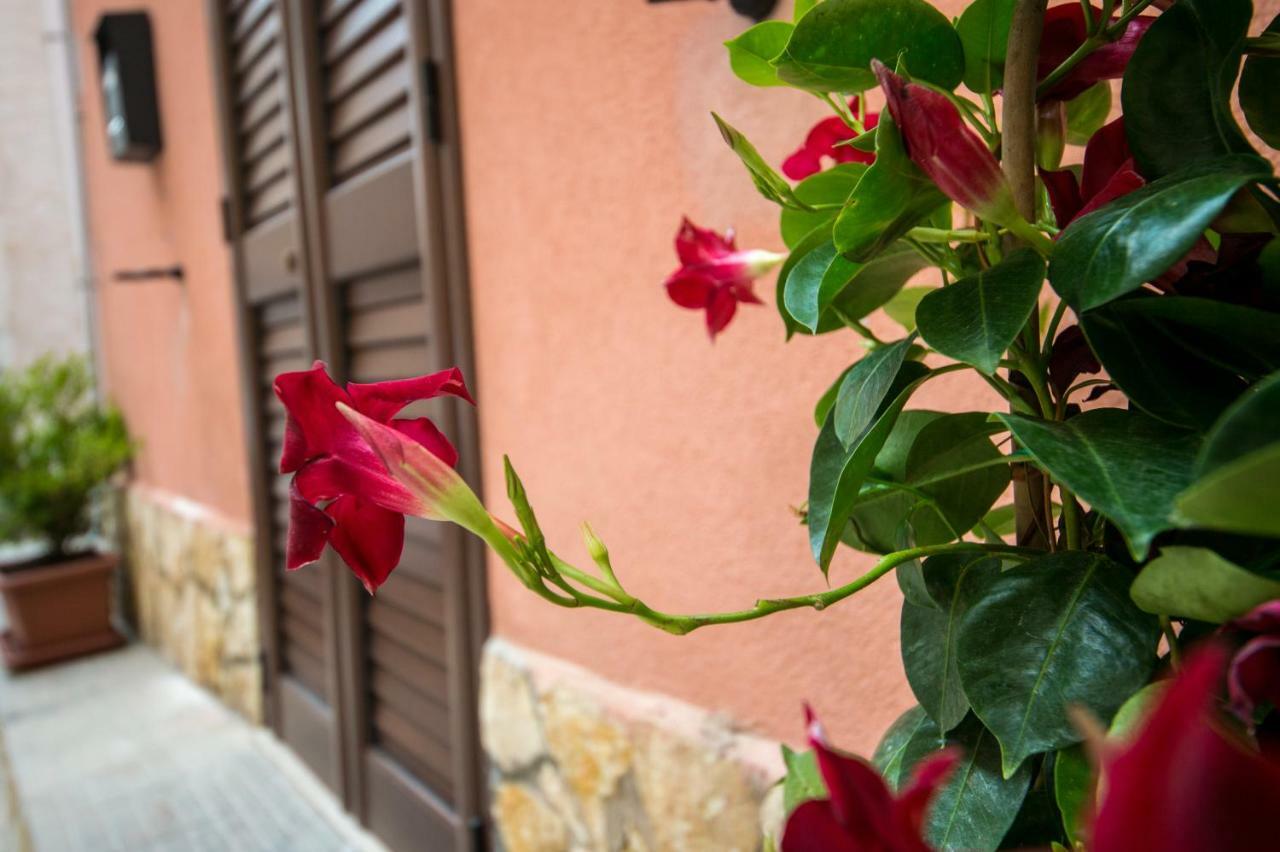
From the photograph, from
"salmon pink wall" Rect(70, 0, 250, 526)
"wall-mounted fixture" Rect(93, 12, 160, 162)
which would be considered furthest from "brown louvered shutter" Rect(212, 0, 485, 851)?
"wall-mounted fixture" Rect(93, 12, 160, 162)

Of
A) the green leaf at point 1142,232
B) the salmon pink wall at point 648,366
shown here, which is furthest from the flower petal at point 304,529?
the salmon pink wall at point 648,366

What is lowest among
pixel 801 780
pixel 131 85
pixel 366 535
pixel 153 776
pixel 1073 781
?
pixel 153 776

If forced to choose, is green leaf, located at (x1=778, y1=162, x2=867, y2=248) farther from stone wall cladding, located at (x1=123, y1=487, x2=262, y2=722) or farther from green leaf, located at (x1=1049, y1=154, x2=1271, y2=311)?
stone wall cladding, located at (x1=123, y1=487, x2=262, y2=722)

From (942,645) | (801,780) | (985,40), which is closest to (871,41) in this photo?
(985,40)

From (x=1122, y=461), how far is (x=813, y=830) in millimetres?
165

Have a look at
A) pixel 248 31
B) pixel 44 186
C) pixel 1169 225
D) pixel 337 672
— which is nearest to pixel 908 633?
pixel 1169 225

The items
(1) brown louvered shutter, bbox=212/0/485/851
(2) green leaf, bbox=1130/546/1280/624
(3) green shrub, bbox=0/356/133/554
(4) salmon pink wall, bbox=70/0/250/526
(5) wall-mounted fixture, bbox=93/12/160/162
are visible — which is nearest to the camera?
(2) green leaf, bbox=1130/546/1280/624

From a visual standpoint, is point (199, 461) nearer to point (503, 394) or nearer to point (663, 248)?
point (503, 394)

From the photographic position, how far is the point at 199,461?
135 inches

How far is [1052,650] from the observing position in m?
0.39

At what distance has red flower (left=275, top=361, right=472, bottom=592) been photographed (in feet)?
1.39

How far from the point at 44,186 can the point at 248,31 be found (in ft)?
12.3

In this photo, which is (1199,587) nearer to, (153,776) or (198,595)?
(153,776)

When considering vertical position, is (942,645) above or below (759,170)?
below
